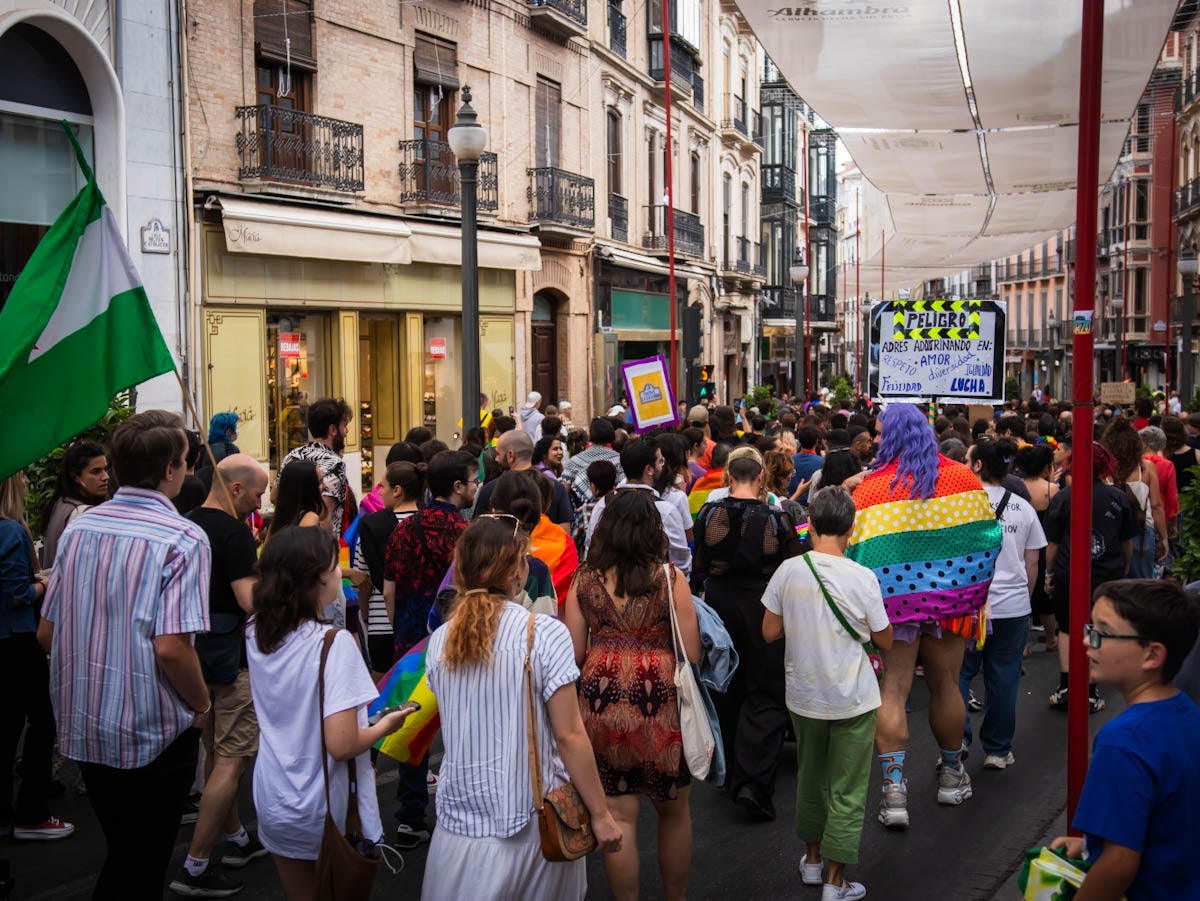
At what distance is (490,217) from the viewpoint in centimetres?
2030

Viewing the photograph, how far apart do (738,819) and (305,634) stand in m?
3.12

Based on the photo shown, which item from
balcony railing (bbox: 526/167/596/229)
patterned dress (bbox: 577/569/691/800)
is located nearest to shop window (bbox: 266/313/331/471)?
balcony railing (bbox: 526/167/596/229)

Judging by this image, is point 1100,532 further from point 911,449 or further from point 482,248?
point 482,248

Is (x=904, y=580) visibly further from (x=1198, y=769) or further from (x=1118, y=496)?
(x=1198, y=769)

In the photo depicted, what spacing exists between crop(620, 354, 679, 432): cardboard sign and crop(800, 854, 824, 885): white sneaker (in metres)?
7.60

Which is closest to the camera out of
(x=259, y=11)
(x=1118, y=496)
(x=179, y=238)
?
(x=1118, y=496)

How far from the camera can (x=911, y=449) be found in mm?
5805

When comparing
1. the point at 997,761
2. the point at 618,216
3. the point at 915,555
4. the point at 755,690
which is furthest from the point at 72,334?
the point at 618,216

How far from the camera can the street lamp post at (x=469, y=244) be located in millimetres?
10461

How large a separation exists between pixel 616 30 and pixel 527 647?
80.1 ft

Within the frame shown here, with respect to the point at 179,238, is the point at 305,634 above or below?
below

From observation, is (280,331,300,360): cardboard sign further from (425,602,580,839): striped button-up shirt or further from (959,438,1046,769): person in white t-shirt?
(425,602,580,839): striped button-up shirt

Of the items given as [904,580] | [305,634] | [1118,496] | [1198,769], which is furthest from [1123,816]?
[1118,496]

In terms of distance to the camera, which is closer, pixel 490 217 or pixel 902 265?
pixel 902 265
